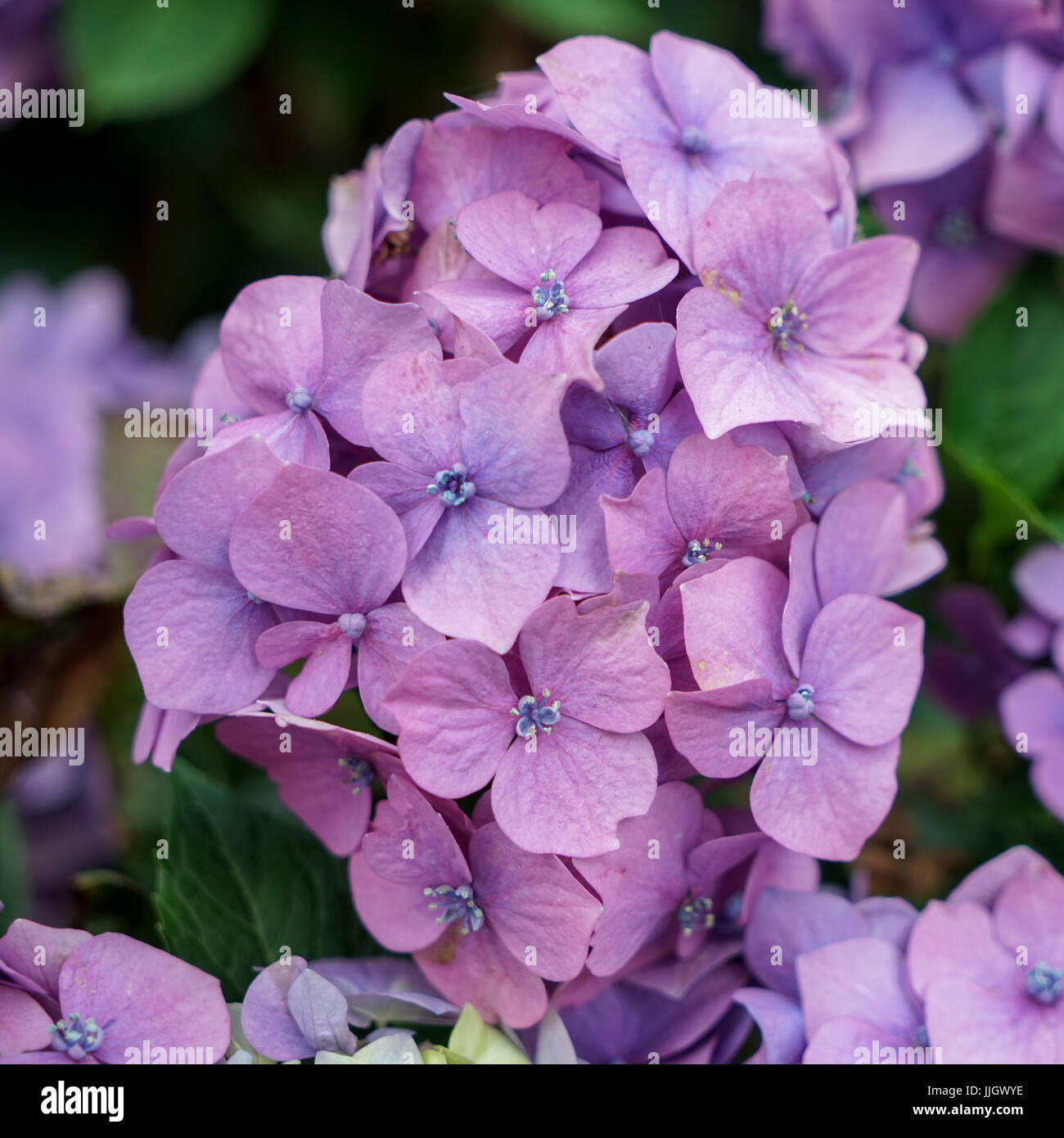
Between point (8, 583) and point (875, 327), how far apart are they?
0.62 m

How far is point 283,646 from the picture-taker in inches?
21.3

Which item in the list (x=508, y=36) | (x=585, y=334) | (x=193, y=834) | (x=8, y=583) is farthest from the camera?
(x=508, y=36)

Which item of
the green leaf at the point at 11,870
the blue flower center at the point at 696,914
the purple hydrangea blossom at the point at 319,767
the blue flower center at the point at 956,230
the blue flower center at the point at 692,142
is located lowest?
the green leaf at the point at 11,870

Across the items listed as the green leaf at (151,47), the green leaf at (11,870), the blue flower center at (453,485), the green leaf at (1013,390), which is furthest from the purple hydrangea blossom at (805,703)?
the green leaf at (151,47)

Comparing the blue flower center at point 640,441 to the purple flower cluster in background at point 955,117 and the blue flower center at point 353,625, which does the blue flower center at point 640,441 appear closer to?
the blue flower center at point 353,625

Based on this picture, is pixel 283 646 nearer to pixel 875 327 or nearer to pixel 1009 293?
pixel 875 327

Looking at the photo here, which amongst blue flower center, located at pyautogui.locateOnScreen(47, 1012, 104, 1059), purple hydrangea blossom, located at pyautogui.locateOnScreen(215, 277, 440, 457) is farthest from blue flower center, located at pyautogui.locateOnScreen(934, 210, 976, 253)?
blue flower center, located at pyautogui.locateOnScreen(47, 1012, 104, 1059)

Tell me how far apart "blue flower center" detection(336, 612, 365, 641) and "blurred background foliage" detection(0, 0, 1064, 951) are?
6.8 inches

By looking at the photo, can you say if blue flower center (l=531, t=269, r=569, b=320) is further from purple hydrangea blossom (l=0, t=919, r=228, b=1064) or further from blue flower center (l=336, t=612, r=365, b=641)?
purple hydrangea blossom (l=0, t=919, r=228, b=1064)

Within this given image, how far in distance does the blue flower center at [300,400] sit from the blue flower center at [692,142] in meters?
0.23

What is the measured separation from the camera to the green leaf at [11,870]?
0.81m

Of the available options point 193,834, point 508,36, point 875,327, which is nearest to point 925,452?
point 875,327

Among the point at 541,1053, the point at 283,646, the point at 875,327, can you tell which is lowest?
the point at 541,1053

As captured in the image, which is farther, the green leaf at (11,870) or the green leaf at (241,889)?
the green leaf at (11,870)
